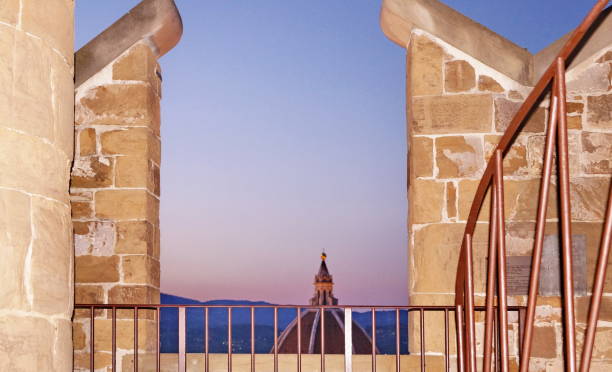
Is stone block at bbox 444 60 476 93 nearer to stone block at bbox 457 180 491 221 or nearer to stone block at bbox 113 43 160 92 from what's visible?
stone block at bbox 457 180 491 221

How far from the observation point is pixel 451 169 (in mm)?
5000

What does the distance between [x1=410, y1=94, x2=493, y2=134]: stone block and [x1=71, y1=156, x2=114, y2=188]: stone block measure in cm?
196

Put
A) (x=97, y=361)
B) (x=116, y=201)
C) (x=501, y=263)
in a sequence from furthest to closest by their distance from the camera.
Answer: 1. (x=116, y=201)
2. (x=97, y=361)
3. (x=501, y=263)

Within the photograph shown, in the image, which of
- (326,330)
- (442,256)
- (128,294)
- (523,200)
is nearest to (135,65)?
(128,294)

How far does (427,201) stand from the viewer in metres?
4.99

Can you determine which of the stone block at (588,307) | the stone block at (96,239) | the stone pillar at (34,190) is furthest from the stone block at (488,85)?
the stone pillar at (34,190)

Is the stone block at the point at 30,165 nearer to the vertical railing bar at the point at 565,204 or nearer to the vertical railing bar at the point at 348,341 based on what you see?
the vertical railing bar at the point at 565,204

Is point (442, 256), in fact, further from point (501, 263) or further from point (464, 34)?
point (501, 263)

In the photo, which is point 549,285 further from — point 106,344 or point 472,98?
point 106,344

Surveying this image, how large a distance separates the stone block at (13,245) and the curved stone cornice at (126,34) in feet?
10.4

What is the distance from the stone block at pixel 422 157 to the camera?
501 cm

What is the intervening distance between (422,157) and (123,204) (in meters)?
1.91

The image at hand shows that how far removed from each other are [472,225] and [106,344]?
114 inches

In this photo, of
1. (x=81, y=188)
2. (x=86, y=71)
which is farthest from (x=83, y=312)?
(x=86, y=71)
